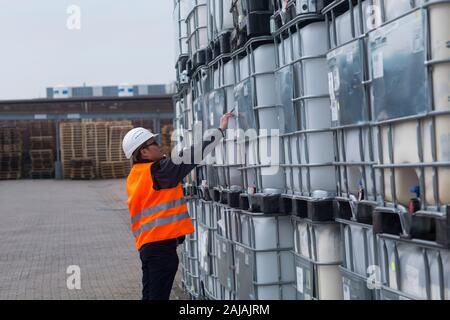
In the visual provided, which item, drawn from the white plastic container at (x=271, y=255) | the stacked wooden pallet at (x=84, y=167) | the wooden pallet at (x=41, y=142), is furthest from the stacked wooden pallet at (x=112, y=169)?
the white plastic container at (x=271, y=255)

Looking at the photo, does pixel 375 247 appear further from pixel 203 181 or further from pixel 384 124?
pixel 203 181

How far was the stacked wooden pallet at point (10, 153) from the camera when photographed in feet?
96.4

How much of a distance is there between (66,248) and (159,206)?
642 cm

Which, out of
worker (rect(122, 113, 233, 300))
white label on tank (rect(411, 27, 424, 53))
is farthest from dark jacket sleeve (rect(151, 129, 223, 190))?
white label on tank (rect(411, 27, 424, 53))

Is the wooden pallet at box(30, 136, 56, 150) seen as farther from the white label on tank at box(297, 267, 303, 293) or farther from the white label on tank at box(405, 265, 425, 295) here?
the white label on tank at box(405, 265, 425, 295)

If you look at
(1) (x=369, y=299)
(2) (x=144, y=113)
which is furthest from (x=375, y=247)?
(2) (x=144, y=113)

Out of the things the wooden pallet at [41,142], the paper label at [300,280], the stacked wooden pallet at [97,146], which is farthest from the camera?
the wooden pallet at [41,142]

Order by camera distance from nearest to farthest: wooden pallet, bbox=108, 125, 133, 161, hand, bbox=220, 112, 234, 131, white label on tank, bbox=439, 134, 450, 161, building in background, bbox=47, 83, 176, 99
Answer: white label on tank, bbox=439, 134, 450, 161, hand, bbox=220, 112, 234, 131, wooden pallet, bbox=108, 125, 133, 161, building in background, bbox=47, 83, 176, 99

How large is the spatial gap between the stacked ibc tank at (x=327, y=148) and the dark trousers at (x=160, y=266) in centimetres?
54

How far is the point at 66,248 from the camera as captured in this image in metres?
10.5

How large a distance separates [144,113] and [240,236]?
93.6 feet

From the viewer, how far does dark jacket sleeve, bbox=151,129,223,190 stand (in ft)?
14.8

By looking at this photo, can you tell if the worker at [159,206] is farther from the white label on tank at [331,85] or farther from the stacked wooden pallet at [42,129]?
the stacked wooden pallet at [42,129]

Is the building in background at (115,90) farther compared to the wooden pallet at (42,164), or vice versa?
the building in background at (115,90)
